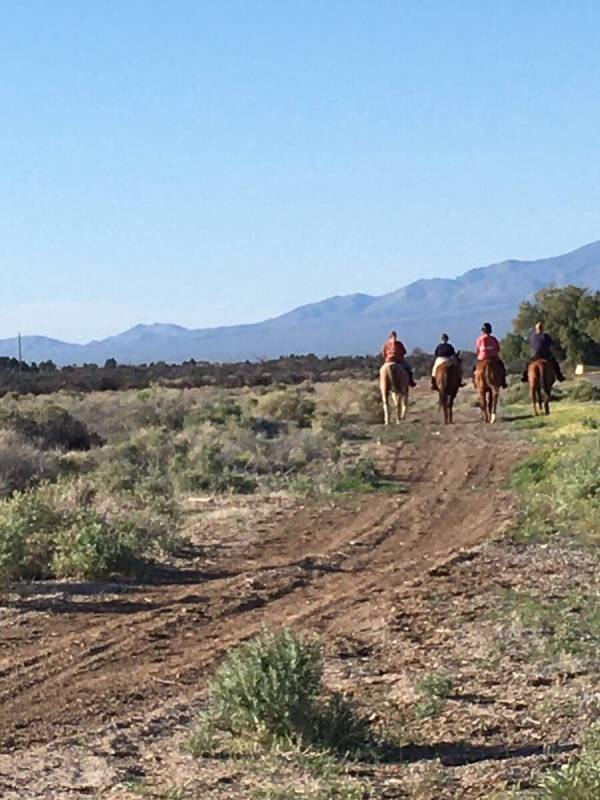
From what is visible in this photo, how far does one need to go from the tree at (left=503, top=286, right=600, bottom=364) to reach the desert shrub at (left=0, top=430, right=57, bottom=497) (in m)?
33.8

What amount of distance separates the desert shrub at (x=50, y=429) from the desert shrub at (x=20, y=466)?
482cm

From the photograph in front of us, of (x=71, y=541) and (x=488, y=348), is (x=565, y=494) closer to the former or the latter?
(x=71, y=541)

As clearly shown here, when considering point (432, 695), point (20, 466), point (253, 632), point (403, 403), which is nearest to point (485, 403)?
point (403, 403)

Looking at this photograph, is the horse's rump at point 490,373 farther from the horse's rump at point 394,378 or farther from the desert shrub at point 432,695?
the desert shrub at point 432,695

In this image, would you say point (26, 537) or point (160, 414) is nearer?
point (26, 537)

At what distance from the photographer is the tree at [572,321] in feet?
187

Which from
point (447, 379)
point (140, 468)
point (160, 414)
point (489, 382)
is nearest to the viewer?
point (140, 468)

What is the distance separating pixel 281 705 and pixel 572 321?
2000 inches

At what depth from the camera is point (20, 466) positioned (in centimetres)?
2422

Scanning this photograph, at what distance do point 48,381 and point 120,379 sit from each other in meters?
6.02

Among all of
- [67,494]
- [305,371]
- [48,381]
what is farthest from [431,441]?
[305,371]

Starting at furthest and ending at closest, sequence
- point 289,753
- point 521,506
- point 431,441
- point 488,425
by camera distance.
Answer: point 488,425
point 431,441
point 521,506
point 289,753

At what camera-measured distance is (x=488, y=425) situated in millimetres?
33062

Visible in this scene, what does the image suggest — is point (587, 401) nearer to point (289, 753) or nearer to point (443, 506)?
point (443, 506)
